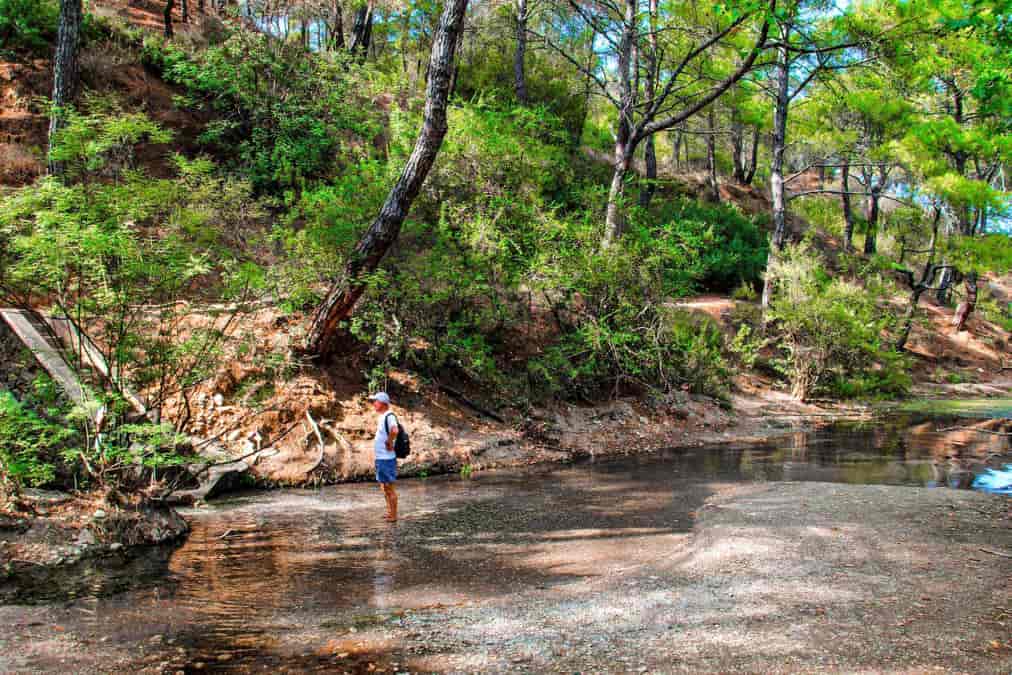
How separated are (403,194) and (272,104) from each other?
900 centimetres

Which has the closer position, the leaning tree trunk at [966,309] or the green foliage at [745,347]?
the green foliage at [745,347]

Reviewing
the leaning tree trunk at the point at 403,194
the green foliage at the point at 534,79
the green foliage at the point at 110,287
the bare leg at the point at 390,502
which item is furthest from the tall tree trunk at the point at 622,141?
the green foliage at the point at 110,287

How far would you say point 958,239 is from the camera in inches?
1047

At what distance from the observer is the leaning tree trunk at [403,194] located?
11.9 metres

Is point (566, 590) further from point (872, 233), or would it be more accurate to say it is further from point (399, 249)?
point (872, 233)

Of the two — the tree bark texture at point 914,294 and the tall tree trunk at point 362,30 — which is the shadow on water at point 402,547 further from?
the tall tree trunk at point 362,30

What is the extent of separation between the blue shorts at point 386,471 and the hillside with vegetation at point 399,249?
68.7 inches

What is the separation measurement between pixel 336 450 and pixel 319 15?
1831 centimetres

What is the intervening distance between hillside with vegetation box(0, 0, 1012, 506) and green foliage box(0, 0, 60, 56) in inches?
2.9

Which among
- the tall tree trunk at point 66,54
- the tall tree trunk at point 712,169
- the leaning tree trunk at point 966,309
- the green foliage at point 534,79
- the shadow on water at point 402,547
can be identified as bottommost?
the shadow on water at point 402,547

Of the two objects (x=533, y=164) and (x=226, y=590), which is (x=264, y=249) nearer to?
(x=533, y=164)

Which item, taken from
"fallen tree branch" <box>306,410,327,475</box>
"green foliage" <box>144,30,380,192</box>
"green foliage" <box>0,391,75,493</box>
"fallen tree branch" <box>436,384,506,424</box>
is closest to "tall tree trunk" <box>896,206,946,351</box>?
"fallen tree branch" <box>436,384,506,424</box>

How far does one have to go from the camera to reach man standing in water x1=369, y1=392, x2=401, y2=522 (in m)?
8.55

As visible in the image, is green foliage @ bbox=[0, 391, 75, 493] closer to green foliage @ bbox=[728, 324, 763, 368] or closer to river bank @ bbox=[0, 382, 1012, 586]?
river bank @ bbox=[0, 382, 1012, 586]
